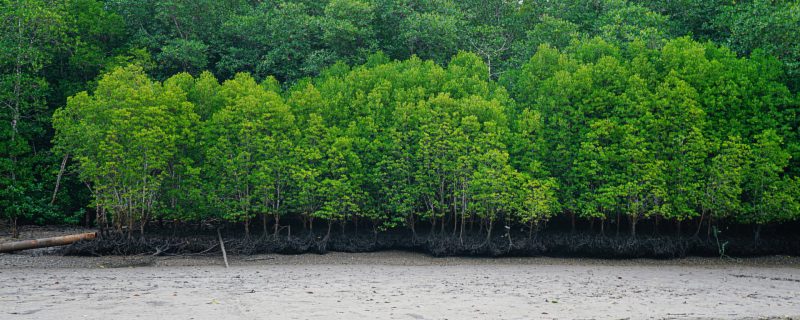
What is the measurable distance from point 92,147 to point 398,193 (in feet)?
52.6

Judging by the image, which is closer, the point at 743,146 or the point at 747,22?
the point at 743,146

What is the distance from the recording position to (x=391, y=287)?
2589 cm

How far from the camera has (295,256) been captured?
38750 mm

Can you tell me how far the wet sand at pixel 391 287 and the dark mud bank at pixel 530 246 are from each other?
25.9 inches

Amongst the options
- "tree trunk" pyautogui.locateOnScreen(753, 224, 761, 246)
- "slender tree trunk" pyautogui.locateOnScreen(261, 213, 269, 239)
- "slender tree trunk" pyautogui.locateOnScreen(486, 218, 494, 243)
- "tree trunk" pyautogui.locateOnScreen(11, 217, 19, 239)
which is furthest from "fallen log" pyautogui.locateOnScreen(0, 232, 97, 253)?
"tree trunk" pyautogui.locateOnScreen(753, 224, 761, 246)

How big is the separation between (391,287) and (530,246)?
584 inches

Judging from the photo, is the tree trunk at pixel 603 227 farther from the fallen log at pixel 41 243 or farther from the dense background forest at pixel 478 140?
the fallen log at pixel 41 243

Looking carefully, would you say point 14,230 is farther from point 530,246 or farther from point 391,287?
point 530,246

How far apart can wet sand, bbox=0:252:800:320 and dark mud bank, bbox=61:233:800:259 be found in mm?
658

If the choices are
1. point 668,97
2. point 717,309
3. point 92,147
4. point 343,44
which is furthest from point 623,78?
point 92,147

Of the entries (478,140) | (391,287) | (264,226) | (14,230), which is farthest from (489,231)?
(14,230)

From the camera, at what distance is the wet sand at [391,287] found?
766 inches

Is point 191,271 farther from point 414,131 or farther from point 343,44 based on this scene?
point 343,44

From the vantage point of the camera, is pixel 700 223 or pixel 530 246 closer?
pixel 700 223
